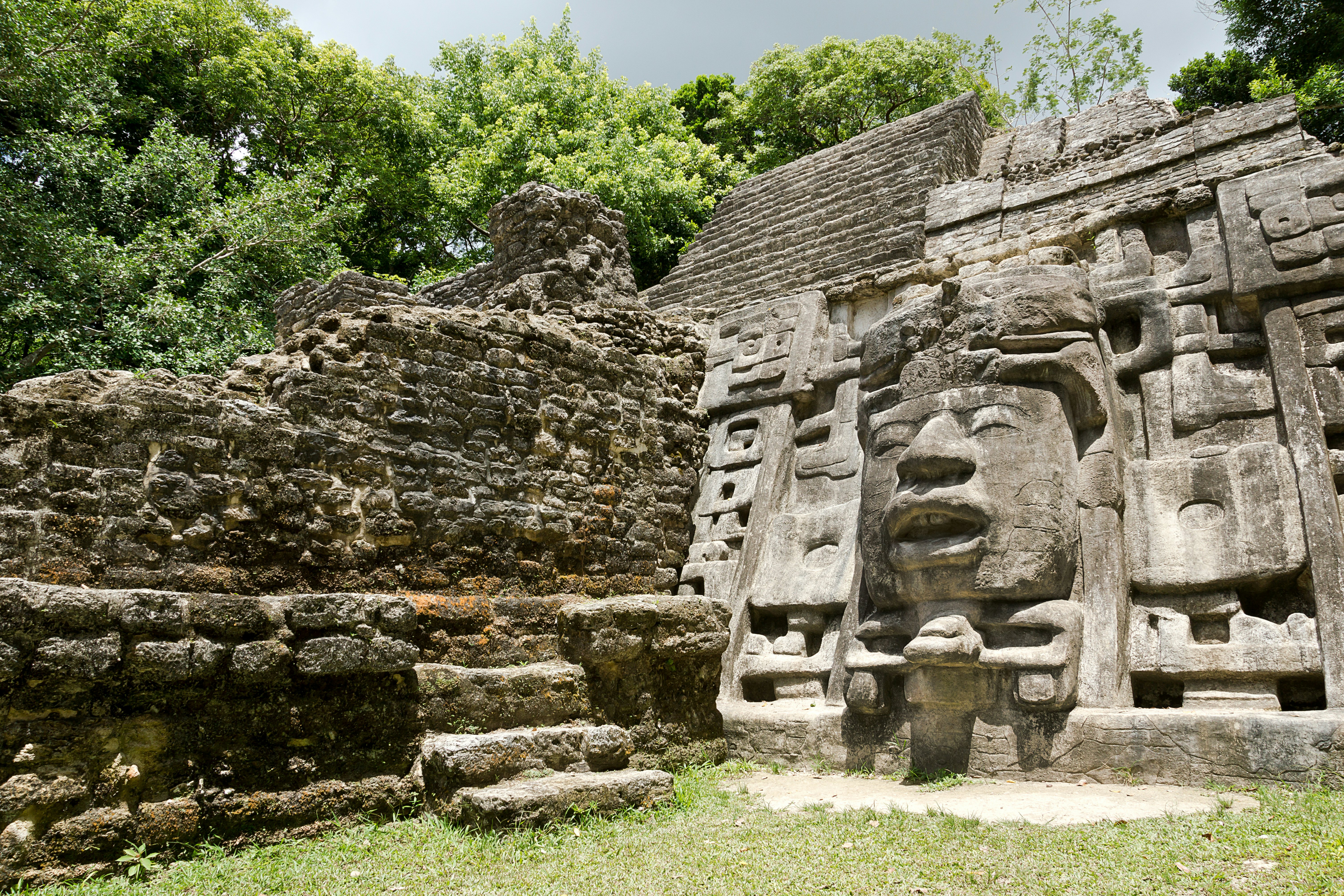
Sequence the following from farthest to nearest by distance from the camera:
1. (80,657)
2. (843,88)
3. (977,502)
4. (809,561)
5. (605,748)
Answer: (843,88) → (809,561) → (977,502) → (605,748) → (80,657)

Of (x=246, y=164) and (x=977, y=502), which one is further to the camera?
(x=246, y=164)

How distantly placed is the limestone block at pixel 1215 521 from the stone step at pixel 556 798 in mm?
2652

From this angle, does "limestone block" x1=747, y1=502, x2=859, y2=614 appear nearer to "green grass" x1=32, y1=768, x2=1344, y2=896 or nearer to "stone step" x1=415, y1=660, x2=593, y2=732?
"stone step" x1=415, y1=660, x2=593, y2=732

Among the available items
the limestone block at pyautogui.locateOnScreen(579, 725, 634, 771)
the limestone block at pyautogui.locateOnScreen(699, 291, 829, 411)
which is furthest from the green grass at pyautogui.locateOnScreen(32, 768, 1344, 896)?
the limestone block at pyautogui.locateOnScreen(699, 291, 829, 411)

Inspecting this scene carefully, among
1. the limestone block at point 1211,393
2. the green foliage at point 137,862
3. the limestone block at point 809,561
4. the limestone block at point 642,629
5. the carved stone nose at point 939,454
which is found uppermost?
the limestone block at point 1211,393

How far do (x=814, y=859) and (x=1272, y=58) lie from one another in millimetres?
16158

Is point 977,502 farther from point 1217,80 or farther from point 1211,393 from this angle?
point 1217,80

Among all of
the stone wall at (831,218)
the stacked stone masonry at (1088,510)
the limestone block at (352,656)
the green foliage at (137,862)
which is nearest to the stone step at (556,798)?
the limestone block at (352,656)

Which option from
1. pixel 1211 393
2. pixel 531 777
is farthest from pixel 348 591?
pixel 1211 393

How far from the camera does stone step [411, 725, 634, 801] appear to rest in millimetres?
3639

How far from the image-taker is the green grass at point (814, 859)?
2.71 metres

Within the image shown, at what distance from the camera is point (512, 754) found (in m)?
3.78

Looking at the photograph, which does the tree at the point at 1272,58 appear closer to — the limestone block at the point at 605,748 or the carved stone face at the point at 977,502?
the carved stone face at the point at 977,502

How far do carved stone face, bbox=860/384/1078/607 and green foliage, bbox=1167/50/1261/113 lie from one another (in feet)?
41.5
